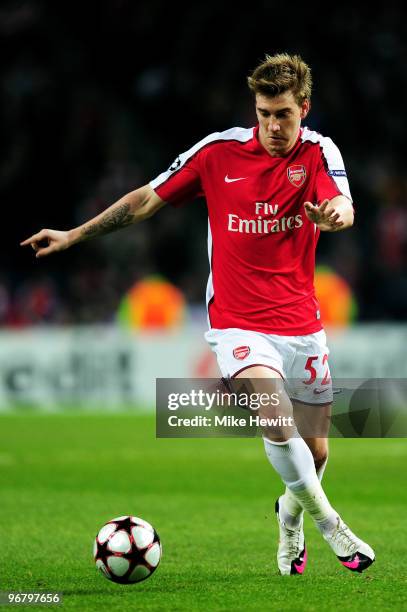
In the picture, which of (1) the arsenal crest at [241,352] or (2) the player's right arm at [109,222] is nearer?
(1) the arsenal crest at [241,352]

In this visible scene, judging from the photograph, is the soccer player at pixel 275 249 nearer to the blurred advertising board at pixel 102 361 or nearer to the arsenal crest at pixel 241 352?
the arsenal crest at pixel 241 352

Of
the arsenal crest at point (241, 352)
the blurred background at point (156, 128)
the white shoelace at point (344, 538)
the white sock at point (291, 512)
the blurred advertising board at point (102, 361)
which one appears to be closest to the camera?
the white shoelace at point (344, 538)

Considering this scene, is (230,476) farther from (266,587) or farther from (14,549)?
(266,587)

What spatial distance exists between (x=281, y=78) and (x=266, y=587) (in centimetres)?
227

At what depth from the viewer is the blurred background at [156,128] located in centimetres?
1802

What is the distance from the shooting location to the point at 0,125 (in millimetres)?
19422

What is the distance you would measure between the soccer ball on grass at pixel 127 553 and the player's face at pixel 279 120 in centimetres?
188

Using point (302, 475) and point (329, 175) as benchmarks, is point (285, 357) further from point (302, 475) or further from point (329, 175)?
point (329, 175)

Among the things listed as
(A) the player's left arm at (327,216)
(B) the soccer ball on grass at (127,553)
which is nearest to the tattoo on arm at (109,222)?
(A) the player's left arm at (327,216)

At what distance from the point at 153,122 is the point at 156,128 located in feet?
0.47

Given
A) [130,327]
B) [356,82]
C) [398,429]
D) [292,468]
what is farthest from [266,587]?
[356,82]

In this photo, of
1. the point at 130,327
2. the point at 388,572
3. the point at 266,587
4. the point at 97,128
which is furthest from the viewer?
the point at 97,128

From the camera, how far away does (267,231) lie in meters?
5.79

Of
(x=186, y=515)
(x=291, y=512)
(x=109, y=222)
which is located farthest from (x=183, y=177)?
(x=186, y=515)
